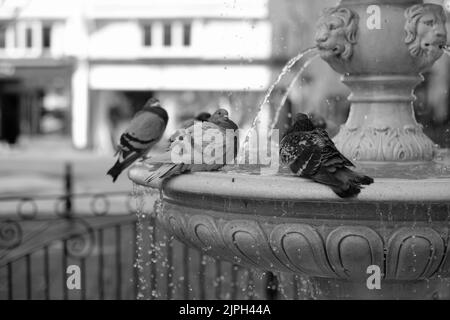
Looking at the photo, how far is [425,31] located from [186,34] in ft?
93.7

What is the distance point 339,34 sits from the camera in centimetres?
348

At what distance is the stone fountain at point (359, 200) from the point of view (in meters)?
2.76

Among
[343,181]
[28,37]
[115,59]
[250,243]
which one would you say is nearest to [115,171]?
[250,243]

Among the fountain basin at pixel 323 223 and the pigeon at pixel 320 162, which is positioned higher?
the pigeon at pixel 320 162

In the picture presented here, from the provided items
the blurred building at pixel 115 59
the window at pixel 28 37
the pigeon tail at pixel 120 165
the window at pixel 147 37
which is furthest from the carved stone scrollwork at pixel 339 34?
the window at pixel 28 37

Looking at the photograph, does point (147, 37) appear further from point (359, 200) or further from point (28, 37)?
point (359, 200)

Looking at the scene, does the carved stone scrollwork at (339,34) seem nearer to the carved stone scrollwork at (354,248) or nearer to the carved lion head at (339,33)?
the carved lion head at (339,33)

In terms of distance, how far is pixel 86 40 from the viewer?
103 feet

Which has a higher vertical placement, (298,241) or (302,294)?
(298,241)

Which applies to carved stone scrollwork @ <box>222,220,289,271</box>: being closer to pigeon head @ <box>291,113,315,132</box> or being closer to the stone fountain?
the stone fountain

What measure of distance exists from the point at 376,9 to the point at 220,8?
27301 millimetres
